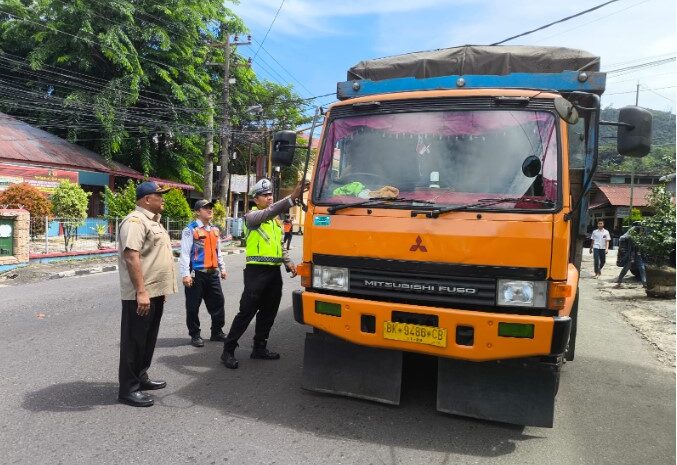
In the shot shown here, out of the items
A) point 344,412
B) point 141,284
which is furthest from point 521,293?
point 141,284

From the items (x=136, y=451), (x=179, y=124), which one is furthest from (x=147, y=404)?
(x=179, y=124)

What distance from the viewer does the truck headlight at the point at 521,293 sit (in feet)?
11.0

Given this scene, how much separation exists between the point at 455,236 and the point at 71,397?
317cm

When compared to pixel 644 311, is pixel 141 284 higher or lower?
higher

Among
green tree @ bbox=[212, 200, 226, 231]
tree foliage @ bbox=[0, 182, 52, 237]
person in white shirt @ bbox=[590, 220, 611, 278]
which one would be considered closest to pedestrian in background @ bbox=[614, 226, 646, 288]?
person in white shirt @ bbox=[590, 220, 611, 278]

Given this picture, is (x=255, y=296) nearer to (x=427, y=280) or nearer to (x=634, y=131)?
(x=427, y=280)

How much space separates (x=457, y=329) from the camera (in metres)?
3.51

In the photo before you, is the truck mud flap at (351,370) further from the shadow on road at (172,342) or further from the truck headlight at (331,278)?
the shadow on road at (172,342)

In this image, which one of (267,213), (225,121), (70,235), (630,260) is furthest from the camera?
(225,121)

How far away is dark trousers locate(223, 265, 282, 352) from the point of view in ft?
16.4

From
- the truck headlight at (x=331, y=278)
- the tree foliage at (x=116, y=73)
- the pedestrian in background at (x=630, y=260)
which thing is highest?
the tree foliage at (x=116, y=73)

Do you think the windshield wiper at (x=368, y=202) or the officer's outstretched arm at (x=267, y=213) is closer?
the windshield wiper at (x=368, y=202)

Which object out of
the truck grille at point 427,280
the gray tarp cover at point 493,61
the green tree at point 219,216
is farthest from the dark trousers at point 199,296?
the green tree at point 219,216

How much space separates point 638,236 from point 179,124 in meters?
20.1
